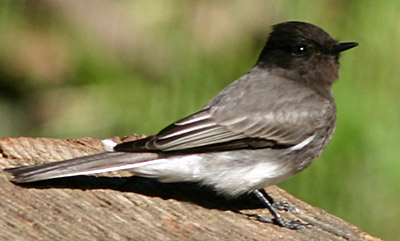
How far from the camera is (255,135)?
474cm

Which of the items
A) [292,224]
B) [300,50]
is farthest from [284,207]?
[300,50]

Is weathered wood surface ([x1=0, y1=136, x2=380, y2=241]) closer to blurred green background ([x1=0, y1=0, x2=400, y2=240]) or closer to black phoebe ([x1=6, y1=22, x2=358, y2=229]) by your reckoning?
black phoebe ([x1=6, y1=22, x2=358, y2=229])

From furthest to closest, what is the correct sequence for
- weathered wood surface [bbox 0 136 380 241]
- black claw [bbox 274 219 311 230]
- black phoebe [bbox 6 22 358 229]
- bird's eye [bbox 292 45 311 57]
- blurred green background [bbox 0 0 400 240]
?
blurred green background [bbox 0 0 400 240] → bird's eye [bbox 292 45 311 57] → black phoebe [bbox 6 22 358 229] → black claw [bbox 274 219 311 230] → weathered wood surface [bbox 0 136 380 241]

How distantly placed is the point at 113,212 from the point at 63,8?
4.10m

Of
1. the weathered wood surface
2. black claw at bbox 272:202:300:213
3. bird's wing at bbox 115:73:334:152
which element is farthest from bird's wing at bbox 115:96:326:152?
black claw at bbox 272:202:300:213

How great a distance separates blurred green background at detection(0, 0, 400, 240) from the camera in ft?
20.1

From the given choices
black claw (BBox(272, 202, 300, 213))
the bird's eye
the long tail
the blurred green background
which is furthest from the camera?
the blurred green background

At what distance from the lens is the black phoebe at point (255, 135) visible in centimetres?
442

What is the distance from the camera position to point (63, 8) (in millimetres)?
7773

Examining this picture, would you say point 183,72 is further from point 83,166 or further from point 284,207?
point 83,166

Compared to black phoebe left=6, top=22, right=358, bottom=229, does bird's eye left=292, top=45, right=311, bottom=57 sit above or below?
above

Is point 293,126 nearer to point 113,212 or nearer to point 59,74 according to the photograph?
point 113,212

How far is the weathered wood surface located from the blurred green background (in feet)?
4.82

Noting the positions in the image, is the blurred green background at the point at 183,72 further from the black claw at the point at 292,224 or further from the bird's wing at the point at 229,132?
the black claw at the point at 292,224
